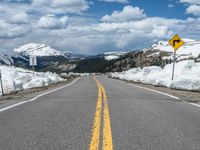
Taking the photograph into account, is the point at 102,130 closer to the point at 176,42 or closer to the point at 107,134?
the point at 107,134

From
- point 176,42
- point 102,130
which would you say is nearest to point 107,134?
point 102,130

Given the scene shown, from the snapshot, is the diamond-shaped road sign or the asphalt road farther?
the diamond-shaped road sign

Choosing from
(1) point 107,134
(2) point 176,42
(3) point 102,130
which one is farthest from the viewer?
(2) point 176,42

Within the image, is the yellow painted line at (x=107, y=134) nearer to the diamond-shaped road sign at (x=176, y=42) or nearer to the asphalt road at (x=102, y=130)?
the asphalt road at (x=102, y=130)

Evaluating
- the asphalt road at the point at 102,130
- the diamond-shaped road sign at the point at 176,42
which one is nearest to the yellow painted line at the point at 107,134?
the asphalt road at the point at 102,130

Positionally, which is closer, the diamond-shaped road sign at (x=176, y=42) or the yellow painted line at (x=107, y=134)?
the yellow painted line at (x=107, y=134)

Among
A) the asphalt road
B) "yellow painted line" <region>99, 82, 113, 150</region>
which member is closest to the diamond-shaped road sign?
the asphalt road

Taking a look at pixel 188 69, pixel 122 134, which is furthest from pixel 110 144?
pixel 188 69

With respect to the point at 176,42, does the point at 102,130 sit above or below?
below

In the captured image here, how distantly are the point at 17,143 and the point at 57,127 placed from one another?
1510 millimetres

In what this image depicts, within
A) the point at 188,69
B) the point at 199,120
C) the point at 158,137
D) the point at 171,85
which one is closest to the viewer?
the point at 158,137

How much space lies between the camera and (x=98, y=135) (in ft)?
20.9

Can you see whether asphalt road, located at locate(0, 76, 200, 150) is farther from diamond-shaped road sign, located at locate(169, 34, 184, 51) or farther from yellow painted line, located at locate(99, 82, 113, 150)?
Answer: diamond-shaped road sign, located at locate(169, 34, 184, 51)

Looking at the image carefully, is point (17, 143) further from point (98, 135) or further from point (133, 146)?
point (133, 146)
